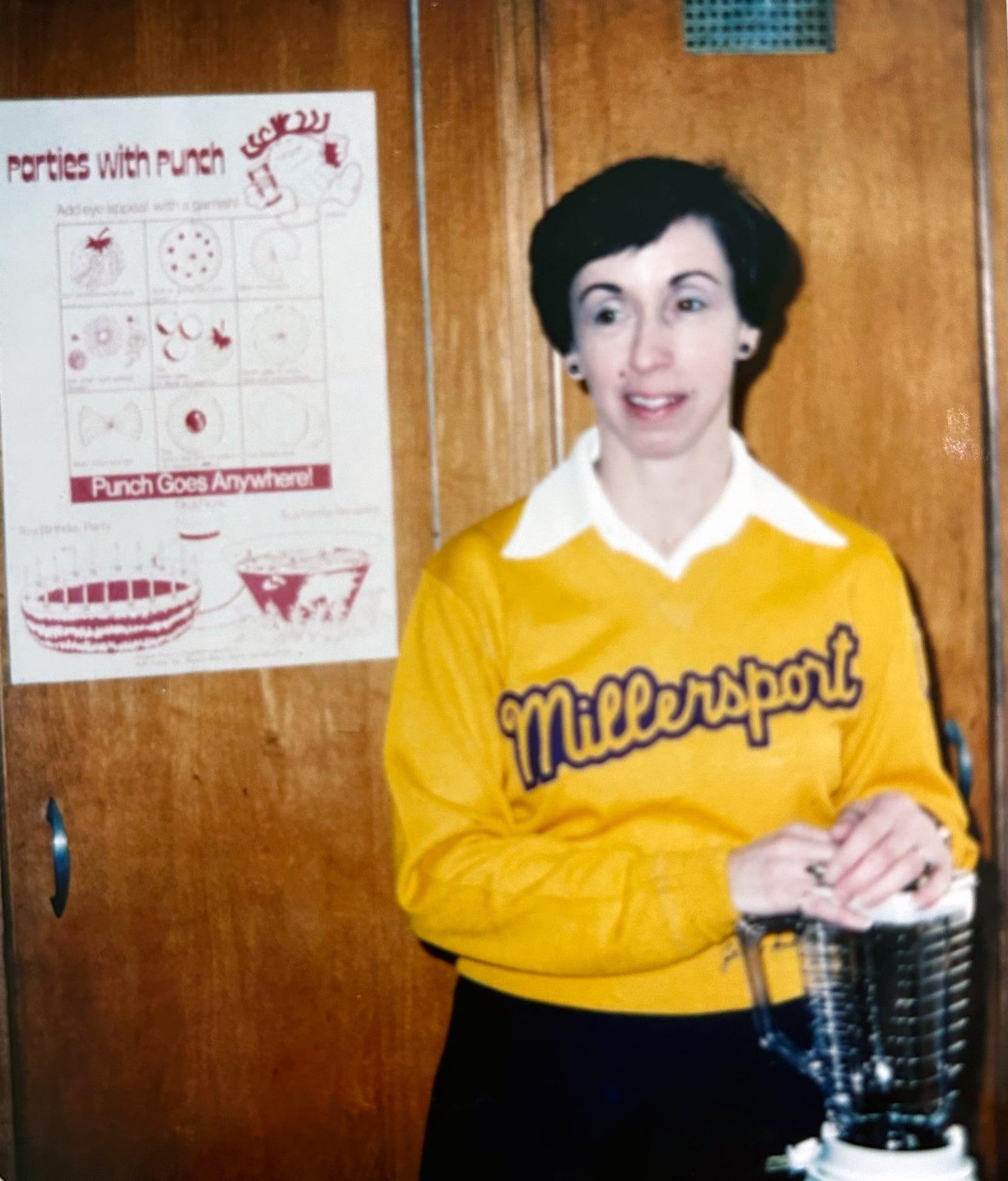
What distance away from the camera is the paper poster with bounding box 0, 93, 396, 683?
4.41 feet

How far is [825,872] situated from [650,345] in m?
0.54

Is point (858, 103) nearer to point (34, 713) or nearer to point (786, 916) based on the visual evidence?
point (786, 916)

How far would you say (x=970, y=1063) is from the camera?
143 centimetres

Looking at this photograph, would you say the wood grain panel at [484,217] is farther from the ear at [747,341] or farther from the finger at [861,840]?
the finger at [861,840]

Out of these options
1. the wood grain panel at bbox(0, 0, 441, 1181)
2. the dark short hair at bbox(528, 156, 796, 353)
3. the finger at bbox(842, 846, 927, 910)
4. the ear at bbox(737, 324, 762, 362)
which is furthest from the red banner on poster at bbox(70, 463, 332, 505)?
the finger at bbox(842, 846, 927, 910)

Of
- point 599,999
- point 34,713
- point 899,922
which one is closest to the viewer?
point 899,922

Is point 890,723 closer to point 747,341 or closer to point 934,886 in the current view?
point 934,886

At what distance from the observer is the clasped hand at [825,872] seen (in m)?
1.10

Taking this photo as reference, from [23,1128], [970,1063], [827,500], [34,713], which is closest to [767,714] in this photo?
[827,500]

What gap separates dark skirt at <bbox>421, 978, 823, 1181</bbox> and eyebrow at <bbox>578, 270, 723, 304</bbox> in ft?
2.36

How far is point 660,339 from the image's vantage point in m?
1.25

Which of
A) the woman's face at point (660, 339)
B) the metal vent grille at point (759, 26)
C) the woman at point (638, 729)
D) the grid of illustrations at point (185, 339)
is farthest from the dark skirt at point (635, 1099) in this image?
the metal vent grille at point (759, 26)

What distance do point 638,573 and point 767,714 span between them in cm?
19

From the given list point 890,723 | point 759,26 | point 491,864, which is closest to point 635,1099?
point 491,864
